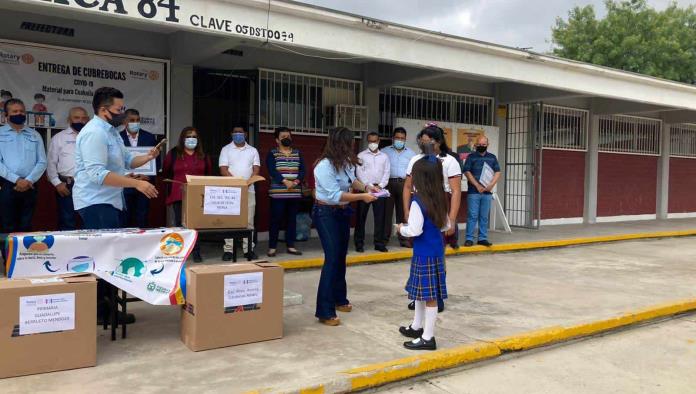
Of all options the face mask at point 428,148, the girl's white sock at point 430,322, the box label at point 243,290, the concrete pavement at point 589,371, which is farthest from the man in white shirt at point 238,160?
the concrete pavement at point 589,371

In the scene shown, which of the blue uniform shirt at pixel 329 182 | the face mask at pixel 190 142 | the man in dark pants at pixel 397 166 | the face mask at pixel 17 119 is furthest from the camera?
the man in dark pants at pixel 397 166

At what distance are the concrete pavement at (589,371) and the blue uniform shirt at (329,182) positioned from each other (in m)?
1.75

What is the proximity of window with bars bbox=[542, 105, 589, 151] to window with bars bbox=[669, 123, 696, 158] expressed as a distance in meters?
4.22

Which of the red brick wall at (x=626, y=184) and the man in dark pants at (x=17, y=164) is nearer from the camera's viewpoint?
the man in dark pants at (x=17, y=164)

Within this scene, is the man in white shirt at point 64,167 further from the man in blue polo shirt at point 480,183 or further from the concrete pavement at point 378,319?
the man in blue polo shirt at point 480,183

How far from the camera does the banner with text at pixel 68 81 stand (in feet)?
25.2

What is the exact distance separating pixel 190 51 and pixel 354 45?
7.75 ft

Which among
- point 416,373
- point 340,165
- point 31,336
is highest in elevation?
point 340,165

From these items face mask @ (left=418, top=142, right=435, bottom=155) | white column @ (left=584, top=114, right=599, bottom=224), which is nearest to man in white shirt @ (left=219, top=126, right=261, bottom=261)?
face mask @ (left=418, top=142, right=435, bottom=155)

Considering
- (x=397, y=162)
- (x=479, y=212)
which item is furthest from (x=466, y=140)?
(x=397, y=162)

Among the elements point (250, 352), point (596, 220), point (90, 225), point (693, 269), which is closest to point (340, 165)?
point (250, 352)

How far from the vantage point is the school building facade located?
7.52 meters

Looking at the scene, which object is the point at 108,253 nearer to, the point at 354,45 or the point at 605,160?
the point at 354,45

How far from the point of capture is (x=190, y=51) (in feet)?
27.5
